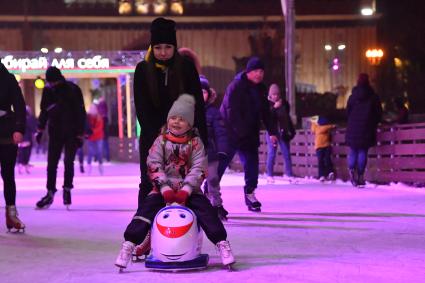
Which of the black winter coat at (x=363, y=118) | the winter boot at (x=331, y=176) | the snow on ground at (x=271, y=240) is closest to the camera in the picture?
the snow on ground at (x=271, y=240)

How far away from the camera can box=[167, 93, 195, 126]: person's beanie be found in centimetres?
→ 467

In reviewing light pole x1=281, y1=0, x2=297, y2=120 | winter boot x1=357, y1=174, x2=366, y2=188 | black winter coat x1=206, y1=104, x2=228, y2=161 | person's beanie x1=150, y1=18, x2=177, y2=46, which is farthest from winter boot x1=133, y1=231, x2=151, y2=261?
light pole x1=281, y1=0, x2=297, y2=120

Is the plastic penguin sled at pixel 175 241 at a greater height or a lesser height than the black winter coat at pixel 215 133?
lesser

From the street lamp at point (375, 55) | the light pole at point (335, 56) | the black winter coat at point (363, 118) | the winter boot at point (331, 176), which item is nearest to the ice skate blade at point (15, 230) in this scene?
the black winter coat at point (363, 118)

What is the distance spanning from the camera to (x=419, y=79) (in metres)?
31.9

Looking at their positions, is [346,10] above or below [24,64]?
above

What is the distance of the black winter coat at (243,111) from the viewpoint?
7512 millimetres

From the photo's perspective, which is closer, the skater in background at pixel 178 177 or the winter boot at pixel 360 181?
the skater in background at pixel 178 177

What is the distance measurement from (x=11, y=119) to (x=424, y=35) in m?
26.5

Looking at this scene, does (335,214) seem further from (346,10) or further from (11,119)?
(346,10)

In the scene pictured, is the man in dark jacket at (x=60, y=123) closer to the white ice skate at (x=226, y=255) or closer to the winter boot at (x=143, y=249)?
the winter boot at (x=143, y=249)

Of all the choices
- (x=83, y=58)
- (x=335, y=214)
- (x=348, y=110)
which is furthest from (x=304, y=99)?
(x=335, y=214)

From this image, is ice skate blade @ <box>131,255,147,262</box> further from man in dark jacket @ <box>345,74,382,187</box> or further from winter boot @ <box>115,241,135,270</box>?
man in dark jacket @ <box>345,74,382,187</box>

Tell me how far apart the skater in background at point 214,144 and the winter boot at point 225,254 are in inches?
92.1
